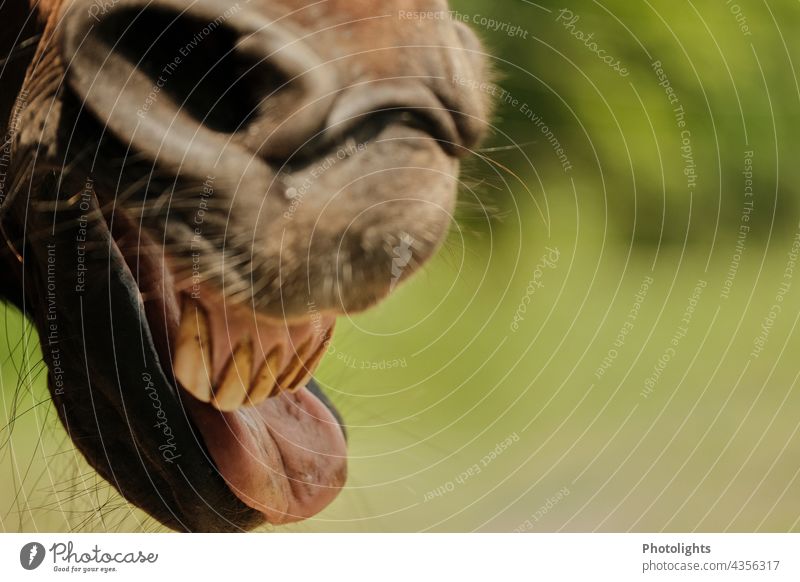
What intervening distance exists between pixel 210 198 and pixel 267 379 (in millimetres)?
315

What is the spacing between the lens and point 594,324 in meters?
1.45

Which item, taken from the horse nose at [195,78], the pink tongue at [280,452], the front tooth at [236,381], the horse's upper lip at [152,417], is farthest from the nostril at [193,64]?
the pink tongue at [280,452]

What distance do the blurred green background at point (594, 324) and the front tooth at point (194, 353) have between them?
0.66ft

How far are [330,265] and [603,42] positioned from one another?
61 centimetres

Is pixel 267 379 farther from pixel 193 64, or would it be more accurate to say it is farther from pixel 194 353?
pixel 193 64

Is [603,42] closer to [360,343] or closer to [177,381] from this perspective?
[360,343]

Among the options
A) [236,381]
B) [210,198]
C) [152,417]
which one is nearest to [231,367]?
[236,381]

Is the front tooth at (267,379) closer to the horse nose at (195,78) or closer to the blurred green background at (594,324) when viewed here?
the blurred green background at (594,324)

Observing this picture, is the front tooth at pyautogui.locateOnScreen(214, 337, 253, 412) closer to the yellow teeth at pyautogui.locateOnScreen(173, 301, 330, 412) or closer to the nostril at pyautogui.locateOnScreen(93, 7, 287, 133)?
the yellow teeth at pyautogui.locateOnScreen(173, 301, 330, 412)

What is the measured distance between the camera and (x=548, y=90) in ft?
4.59

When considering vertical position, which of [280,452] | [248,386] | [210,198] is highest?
[210,198]

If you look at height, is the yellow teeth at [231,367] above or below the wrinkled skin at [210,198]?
below

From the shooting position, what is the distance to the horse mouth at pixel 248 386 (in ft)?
4.32
